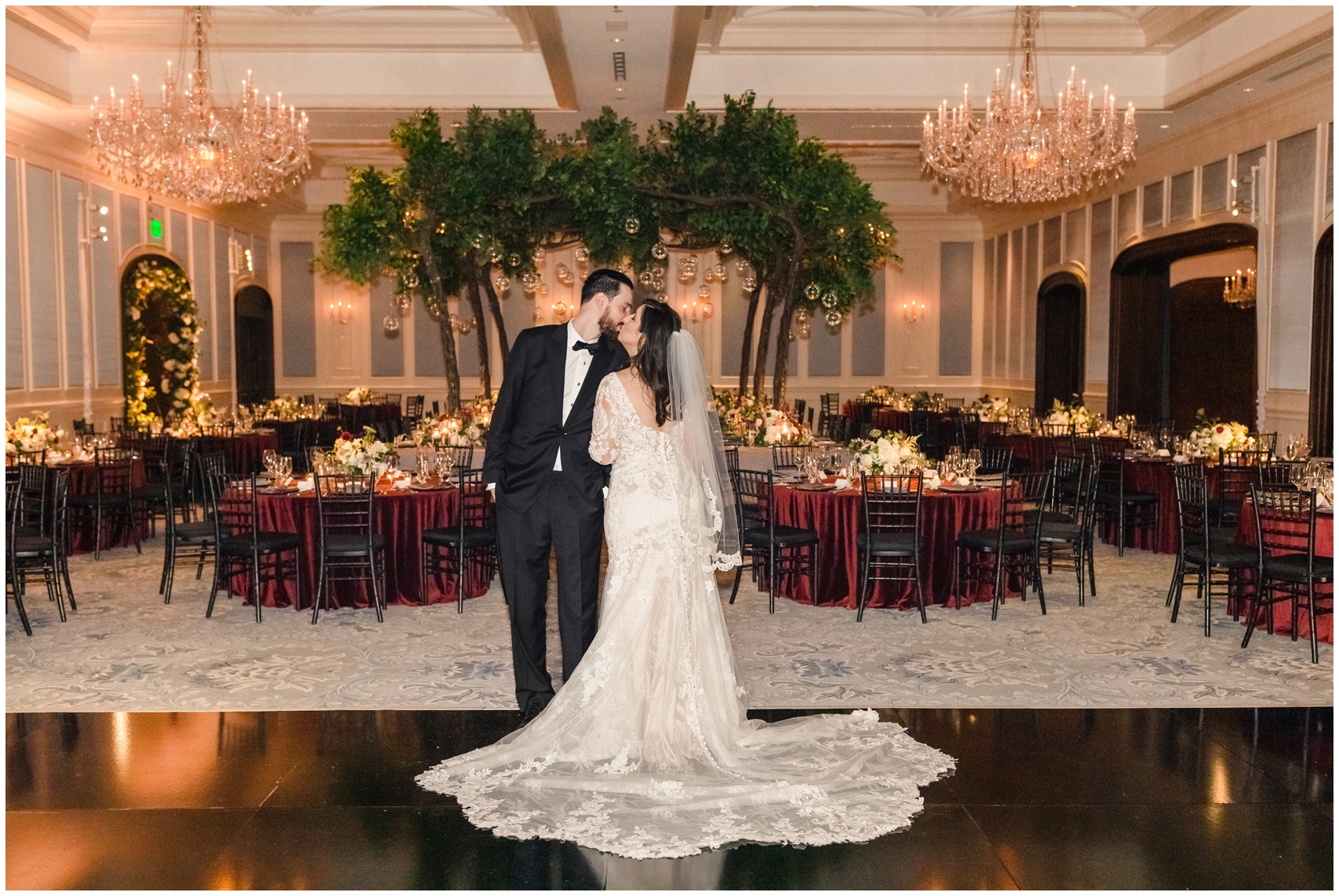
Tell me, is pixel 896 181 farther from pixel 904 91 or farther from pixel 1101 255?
pixel 904 91

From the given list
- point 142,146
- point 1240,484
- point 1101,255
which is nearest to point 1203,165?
point 1101,255

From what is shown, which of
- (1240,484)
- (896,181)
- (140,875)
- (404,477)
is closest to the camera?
(140,875)

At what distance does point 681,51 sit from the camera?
34.7 ft

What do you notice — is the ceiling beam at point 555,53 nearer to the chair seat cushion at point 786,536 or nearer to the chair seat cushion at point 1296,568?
the chair seat cushion at point 786,536

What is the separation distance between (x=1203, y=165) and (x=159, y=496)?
11.3 meters

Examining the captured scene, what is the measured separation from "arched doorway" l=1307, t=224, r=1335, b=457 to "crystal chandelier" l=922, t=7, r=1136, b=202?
2.14m

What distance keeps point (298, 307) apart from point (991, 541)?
1643 centimetres

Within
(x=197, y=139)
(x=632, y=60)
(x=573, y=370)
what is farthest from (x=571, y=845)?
(x=632, y=60)

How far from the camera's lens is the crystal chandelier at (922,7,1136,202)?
9.42 meters

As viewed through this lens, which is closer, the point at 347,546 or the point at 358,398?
the point at 347,546

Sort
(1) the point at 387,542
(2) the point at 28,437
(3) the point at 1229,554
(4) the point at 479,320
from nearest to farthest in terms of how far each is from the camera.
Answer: (3) the point at 1229,554
(1) the point at 387,542
(2) the point at 28,437
(4) the point at 479,320

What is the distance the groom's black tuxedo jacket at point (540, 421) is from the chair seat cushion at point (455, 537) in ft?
9.24

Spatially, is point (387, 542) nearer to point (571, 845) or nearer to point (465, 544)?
point (465, 544)

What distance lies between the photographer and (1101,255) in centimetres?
1580
